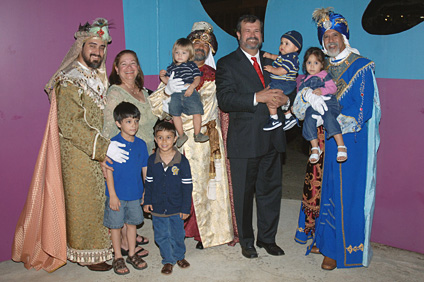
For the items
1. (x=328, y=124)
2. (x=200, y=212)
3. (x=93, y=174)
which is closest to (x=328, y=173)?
(x=328, y=124)

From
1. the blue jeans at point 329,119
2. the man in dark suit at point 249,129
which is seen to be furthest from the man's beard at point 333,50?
the man in dark suit at point 249,129

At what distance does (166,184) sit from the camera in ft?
10.6

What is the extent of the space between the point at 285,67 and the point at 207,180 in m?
1.31

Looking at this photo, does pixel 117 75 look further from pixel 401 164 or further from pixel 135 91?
pixel 401 164

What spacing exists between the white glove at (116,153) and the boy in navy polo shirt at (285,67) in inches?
49.1

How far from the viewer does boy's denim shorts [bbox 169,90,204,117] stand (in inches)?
133

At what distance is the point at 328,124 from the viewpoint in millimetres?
3162

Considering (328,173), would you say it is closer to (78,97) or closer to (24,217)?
(78,97)

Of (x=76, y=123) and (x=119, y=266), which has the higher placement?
(x=76, y=123)

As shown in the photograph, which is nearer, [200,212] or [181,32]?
[200,212]

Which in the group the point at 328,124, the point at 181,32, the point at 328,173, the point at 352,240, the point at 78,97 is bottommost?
the point at 352,240

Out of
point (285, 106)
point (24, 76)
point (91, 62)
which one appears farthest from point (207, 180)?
point (24, 76)

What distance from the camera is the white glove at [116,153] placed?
312cm

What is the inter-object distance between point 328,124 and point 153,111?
158 cm
